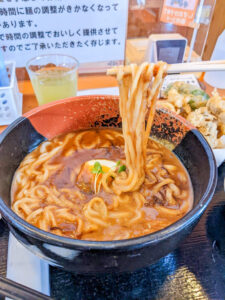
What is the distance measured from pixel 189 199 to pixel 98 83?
1704mm

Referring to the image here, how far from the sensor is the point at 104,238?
1078 mm

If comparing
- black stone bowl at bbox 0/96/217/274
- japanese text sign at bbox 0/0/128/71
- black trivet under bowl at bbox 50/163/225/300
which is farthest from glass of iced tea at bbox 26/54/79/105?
black trivet under bowl at bbox 50/163/225/300

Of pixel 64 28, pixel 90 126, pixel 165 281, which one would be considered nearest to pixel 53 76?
pixel 64 28

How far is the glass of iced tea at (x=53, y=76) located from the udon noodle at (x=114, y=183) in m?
0.67

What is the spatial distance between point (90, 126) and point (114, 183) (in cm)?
54

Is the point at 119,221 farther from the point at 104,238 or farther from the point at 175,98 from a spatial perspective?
the point at 175,98

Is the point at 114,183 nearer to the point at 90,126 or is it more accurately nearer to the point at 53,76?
the point at 90,126

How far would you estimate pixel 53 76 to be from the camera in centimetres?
208

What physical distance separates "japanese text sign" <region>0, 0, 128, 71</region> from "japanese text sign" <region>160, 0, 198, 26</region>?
1.20 ft

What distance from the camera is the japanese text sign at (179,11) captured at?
2.15 metres

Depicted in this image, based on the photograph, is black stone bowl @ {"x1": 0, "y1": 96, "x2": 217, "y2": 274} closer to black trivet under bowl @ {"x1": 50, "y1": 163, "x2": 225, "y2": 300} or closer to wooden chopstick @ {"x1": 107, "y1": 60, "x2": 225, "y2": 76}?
black trivet under bowl @ {"x1": 50, "y1": 163, "x2": 225, "y2": 300}

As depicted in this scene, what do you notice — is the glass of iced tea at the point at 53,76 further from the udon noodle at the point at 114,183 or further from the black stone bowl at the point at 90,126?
the udon noodle at the point at 114,183

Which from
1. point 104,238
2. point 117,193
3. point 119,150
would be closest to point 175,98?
point 119,150

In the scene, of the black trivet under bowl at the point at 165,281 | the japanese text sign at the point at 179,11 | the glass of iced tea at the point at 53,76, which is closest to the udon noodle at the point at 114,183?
the black trivet under bowl at the point at 165,281
